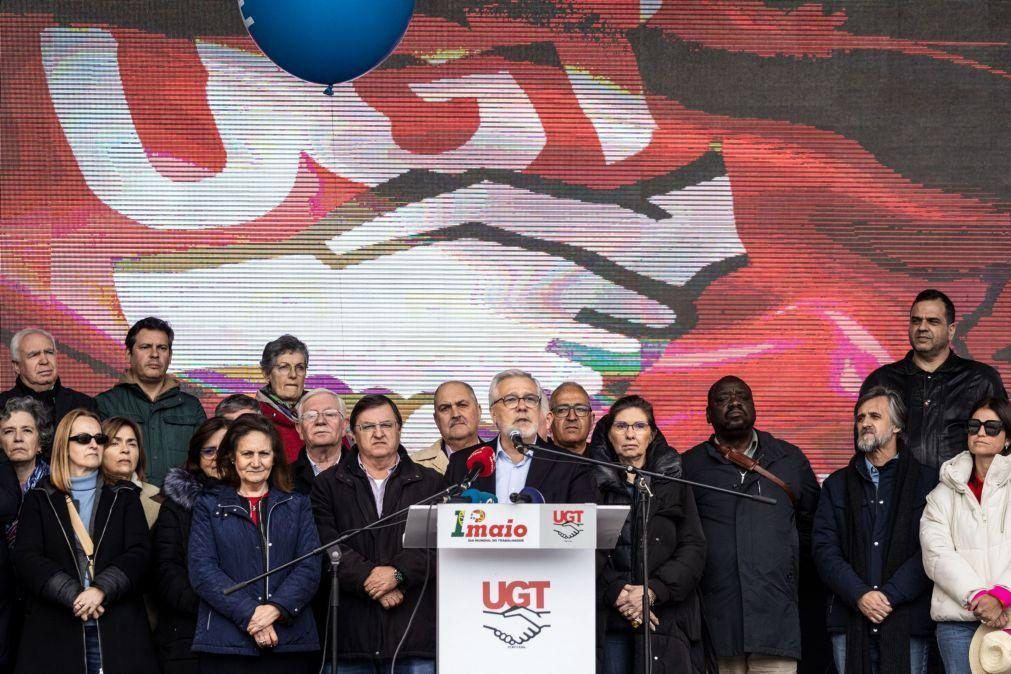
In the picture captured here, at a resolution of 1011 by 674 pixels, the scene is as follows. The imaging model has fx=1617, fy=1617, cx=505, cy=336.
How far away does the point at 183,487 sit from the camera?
6.18m

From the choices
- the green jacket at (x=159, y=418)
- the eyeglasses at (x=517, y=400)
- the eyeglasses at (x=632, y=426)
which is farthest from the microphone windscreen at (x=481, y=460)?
the green jacket at (x=159, y=418)

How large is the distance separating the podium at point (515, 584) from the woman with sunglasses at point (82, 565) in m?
1.33

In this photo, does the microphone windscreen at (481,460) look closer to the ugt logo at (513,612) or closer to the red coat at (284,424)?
the ugt logo at (513,612)

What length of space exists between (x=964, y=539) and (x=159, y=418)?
11.3ft

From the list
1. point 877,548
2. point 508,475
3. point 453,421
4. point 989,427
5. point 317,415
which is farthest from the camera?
point 453,421

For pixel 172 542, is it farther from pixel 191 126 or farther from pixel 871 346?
pixel 871 346

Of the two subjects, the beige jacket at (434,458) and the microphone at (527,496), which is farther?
the beige jacket at (434,458)

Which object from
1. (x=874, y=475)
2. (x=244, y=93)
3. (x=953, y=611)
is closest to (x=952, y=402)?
(x=874, y=475)

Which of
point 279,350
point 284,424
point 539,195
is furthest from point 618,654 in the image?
point 539,195

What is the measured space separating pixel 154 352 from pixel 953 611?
3.55 meters

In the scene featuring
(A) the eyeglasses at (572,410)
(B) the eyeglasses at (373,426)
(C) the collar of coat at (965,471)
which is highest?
(A) the eyeglasses at (572,410)

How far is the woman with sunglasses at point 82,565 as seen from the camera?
589cm

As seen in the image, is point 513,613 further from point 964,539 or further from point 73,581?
point 964,539

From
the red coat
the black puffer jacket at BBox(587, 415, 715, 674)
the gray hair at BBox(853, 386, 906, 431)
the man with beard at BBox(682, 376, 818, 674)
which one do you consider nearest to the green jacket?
the red coat
